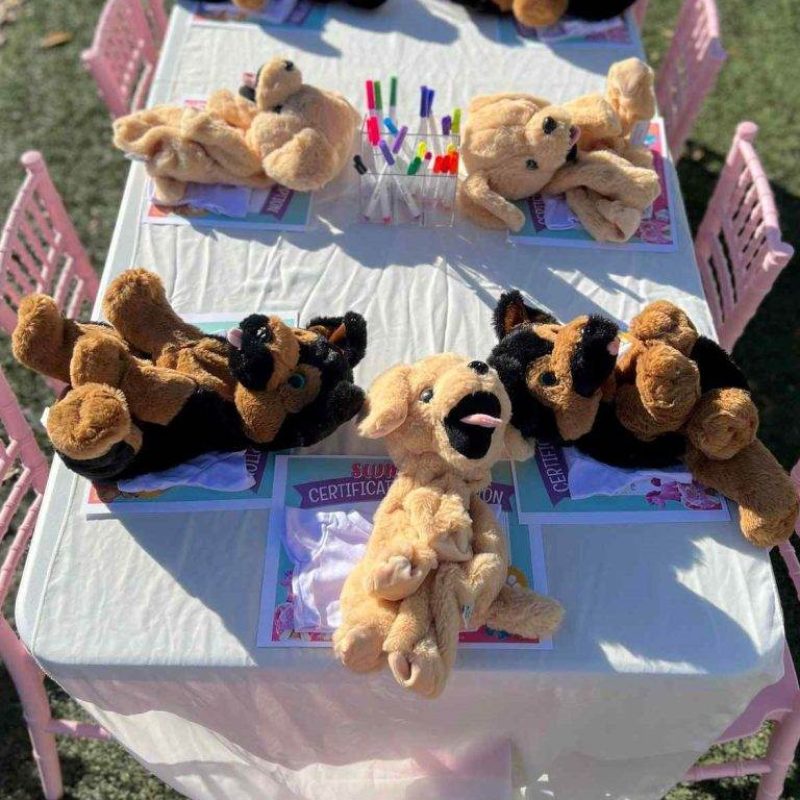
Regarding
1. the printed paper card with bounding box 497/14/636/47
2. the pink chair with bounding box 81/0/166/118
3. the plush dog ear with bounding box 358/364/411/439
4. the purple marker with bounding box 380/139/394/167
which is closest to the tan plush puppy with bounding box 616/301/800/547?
the plush dog ear with bounding box 358/364/411/439

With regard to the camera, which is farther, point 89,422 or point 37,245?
point 37,245

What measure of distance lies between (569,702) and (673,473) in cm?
37

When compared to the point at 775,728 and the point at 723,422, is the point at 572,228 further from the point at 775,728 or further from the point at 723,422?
the point at 775,728

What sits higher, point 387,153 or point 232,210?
point 387,153

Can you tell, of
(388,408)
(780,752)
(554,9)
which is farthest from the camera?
(554,9)

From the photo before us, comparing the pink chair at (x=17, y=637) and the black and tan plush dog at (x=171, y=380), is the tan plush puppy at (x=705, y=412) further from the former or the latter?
the pink chair at (x=17, y=637)

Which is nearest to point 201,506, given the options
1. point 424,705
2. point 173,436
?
point 173,436

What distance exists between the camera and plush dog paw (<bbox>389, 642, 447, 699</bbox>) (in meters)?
0.91

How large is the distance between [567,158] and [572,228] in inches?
5.1

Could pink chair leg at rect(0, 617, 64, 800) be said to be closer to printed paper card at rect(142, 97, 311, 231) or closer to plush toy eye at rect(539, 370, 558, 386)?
printed paper card at rect(142, 97, 311, 231)

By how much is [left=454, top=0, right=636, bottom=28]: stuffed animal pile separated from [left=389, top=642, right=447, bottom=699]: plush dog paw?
4.80ft

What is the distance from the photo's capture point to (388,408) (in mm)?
Result: 1012

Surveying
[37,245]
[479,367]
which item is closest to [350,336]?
[479,367]

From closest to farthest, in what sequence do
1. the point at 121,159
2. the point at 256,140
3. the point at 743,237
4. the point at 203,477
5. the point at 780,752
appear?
the point at 203,477 → the point at 780,752 → the point at 256,140 → the point at 743,237 → the point at 121,159
